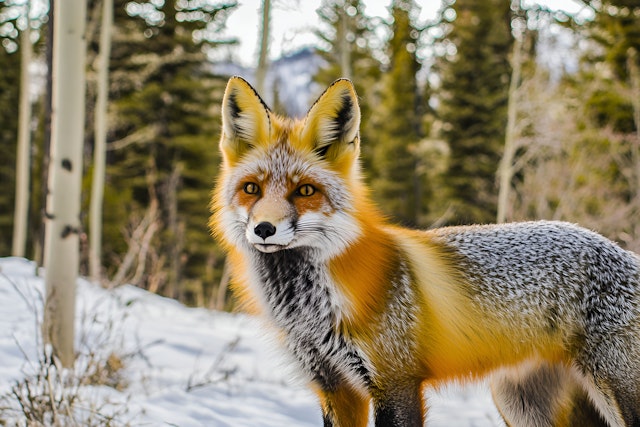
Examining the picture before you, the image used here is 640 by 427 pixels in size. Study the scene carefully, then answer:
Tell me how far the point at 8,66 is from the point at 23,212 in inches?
440

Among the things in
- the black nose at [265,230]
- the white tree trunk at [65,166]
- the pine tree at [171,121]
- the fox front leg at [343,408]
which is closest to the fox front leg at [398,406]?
the fox front leg at [343,408]

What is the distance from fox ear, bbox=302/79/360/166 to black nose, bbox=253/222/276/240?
0.57 meters

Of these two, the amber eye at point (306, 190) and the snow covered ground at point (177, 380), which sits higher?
the amber eye at point (306, 190)

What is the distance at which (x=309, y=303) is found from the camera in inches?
98.3

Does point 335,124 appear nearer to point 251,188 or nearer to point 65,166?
point 251,188

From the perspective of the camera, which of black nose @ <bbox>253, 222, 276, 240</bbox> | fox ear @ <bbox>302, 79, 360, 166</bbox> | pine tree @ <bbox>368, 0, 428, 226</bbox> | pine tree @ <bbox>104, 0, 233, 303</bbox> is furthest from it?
pine tree @ <bbox>368, 0, 428, 226</bbox>

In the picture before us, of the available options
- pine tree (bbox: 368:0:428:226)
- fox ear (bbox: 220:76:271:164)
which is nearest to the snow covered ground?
fox ear (bbox: 220:76:271:164)

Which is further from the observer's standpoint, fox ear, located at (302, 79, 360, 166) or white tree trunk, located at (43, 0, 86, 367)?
white tree trunk, located at (43, 0, 86, 367)

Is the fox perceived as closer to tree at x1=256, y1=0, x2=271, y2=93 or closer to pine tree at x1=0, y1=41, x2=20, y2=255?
tree at x1=256, y1=0, x2=271, y2=93

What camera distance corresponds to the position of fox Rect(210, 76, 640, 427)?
2.36 meters

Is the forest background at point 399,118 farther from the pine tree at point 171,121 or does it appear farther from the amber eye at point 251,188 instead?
the amber eye at point 251,188

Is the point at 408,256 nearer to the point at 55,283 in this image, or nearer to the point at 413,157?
the point at 55,283

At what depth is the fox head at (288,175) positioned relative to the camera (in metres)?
2.31

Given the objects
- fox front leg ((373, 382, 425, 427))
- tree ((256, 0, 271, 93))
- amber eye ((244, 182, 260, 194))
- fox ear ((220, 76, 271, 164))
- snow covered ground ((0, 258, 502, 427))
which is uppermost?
tree ((256, 0, 271, 93))
